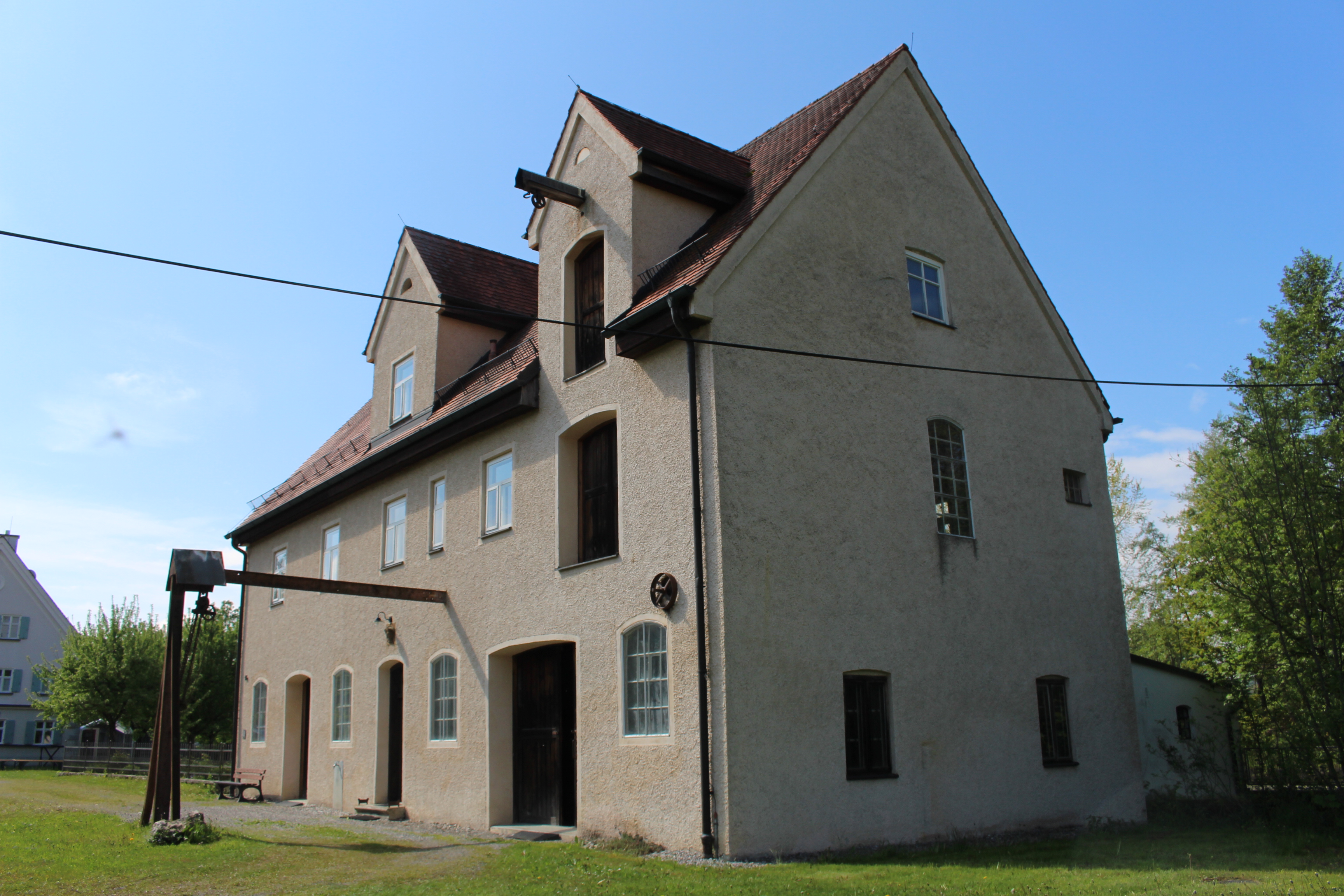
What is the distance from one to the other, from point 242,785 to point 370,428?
25.9 feet

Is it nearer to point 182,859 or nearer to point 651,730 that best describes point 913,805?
point 651,730

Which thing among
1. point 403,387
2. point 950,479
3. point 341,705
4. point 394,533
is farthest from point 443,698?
point 950,479

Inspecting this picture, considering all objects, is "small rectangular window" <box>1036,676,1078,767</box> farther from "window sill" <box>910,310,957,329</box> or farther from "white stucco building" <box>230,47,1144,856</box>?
"window sill" <box>910,310,957,329</box>

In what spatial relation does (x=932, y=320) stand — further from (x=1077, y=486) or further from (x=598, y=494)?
(x=598, y=494)

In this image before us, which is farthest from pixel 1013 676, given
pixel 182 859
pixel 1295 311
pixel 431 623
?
pixel 1295 311

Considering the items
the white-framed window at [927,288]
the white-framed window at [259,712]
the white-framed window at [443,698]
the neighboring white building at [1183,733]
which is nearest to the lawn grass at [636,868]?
the white-framed window at [443,698]

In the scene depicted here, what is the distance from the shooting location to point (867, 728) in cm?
1189

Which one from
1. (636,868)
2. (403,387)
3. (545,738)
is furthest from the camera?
(403,387)

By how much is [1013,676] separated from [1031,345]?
564 centimetres

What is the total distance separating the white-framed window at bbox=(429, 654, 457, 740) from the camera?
51.0 ft

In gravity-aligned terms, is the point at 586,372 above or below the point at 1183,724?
above

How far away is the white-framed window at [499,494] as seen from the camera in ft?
49.2

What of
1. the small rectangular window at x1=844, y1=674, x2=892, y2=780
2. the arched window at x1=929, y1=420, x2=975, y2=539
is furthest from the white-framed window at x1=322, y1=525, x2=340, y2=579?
the arched window at x1=929, y1=420, x2=975, y2=539

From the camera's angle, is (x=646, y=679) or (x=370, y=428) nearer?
(x=646, y=679)
